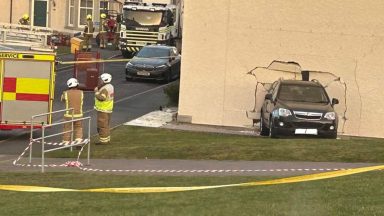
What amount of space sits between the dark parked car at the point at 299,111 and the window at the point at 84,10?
3636cm

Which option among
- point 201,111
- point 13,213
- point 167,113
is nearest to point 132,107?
point 167,113

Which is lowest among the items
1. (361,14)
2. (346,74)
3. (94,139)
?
(94,139)

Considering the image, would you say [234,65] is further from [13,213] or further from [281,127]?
[13,213]

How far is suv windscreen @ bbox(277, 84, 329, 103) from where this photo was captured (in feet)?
60.0

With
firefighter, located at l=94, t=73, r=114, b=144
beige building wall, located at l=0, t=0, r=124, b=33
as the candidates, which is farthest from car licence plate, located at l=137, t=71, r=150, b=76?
beige building wall, located at l=0, t=0, r=124, b=33

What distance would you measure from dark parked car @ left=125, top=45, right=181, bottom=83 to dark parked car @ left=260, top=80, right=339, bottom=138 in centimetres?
1189

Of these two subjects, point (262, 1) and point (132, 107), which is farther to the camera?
point (132, 107)

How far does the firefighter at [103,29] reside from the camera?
1809 inches

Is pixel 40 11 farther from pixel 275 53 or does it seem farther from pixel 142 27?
pixel 275 53

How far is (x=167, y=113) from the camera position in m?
22.3

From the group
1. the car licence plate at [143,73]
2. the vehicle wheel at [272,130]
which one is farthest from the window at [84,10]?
the vehicle wheel at [272,130]

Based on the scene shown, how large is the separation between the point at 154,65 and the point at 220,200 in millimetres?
21392

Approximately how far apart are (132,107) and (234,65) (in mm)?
4343

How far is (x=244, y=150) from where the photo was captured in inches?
602
